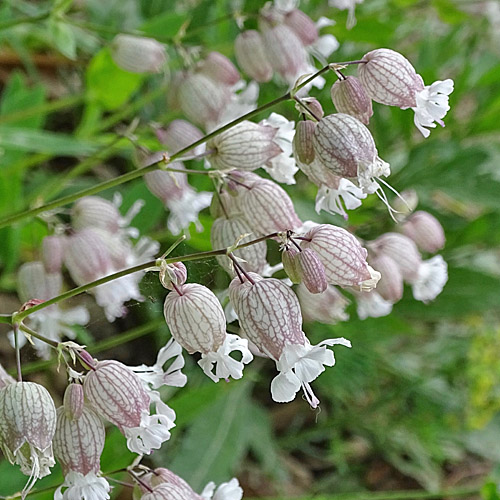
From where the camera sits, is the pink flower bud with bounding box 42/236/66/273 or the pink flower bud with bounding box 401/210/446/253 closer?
the pink flower bud with bounding box 42/236/66/273

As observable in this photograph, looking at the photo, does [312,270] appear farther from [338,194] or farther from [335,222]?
[335,222]

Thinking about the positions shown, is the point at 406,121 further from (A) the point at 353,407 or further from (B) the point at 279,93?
(A) the point at 353,407

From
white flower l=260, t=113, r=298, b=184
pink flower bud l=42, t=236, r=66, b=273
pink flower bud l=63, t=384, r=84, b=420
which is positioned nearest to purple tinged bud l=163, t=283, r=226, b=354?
pink flower bud l=63, t=384, r=84, b=420

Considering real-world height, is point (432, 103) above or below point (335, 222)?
above

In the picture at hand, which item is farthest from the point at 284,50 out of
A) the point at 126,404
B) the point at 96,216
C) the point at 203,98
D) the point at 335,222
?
the point at 126,404

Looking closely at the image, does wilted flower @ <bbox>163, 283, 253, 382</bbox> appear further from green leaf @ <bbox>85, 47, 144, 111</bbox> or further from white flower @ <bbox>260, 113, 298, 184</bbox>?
green leaf @ <bbox>85, 47, 144, 111</bbox>

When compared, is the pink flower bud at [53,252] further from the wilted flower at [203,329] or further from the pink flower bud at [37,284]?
the wilted flower at [203,329]

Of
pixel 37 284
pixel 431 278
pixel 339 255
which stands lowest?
pixel 431 278
